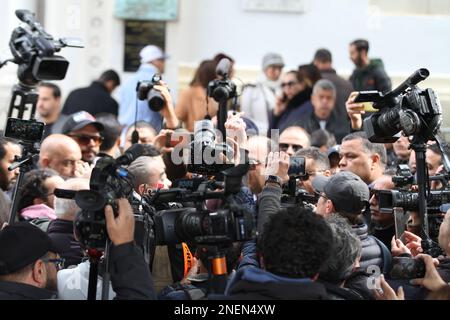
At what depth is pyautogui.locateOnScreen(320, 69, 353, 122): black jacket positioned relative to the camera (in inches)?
456

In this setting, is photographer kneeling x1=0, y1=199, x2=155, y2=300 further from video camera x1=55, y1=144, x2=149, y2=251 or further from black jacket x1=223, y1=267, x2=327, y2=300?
black jacket x1=223, y1=267, x2=327, y2=300

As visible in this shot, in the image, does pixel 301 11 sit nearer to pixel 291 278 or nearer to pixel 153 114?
pixel 153 114

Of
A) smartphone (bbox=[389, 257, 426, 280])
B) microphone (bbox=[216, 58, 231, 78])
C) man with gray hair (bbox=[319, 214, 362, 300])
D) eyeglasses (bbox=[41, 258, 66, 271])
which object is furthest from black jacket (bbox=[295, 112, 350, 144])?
smartphone (bbox=[389, 257, 426, 280])

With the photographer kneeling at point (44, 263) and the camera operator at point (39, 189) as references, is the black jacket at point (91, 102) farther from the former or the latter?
the photographer kneeling at point (44, 263)

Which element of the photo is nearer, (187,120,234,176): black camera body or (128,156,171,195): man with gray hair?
(187,120,234,176): black camera body

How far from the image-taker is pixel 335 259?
5438mm

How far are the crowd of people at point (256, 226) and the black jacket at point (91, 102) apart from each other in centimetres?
153

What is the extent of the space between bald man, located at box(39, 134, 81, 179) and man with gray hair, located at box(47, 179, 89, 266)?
228cm

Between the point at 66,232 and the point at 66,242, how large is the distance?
0.08m

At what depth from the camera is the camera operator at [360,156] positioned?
27.1 ft


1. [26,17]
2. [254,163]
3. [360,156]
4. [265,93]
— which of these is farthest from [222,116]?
[265,93]
